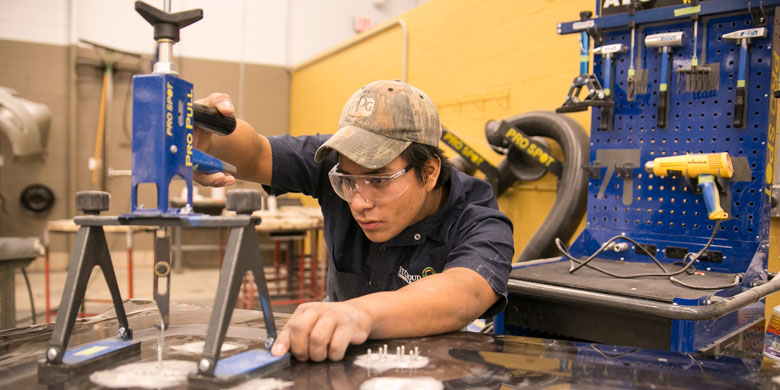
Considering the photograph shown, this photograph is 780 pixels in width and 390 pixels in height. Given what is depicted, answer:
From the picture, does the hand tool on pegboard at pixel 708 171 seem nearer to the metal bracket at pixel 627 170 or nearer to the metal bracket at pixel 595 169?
the metal bracket at pixel 627 170

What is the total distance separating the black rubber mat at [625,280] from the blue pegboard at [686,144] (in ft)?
0.36

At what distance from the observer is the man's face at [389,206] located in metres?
1.16

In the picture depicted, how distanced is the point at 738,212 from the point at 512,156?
59.2 inches

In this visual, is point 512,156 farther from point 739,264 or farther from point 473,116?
point 739,264

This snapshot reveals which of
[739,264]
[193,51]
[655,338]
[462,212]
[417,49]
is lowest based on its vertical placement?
[655,338]

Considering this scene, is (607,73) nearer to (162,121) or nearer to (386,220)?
(386,220)

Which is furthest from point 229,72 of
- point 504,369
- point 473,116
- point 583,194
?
point 504,369

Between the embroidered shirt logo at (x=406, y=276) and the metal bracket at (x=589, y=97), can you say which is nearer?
the embroidered shirt logo at (x=406, y=276)

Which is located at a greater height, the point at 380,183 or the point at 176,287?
the point at 380,183

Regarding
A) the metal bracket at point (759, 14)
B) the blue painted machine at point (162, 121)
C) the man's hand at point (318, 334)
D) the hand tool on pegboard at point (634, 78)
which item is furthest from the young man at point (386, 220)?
the metal bracket at point (759, 14)

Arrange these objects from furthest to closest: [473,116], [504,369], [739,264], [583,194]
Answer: [473,116] → [583,194] → [739,264] → [504,369]

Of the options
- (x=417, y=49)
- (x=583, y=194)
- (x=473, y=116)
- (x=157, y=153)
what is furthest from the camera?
(x=417, y=49)

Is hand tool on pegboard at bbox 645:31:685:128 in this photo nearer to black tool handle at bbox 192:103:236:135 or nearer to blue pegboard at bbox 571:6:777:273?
blue pegboard at bbox 571:6:777:273

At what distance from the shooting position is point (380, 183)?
116cm
